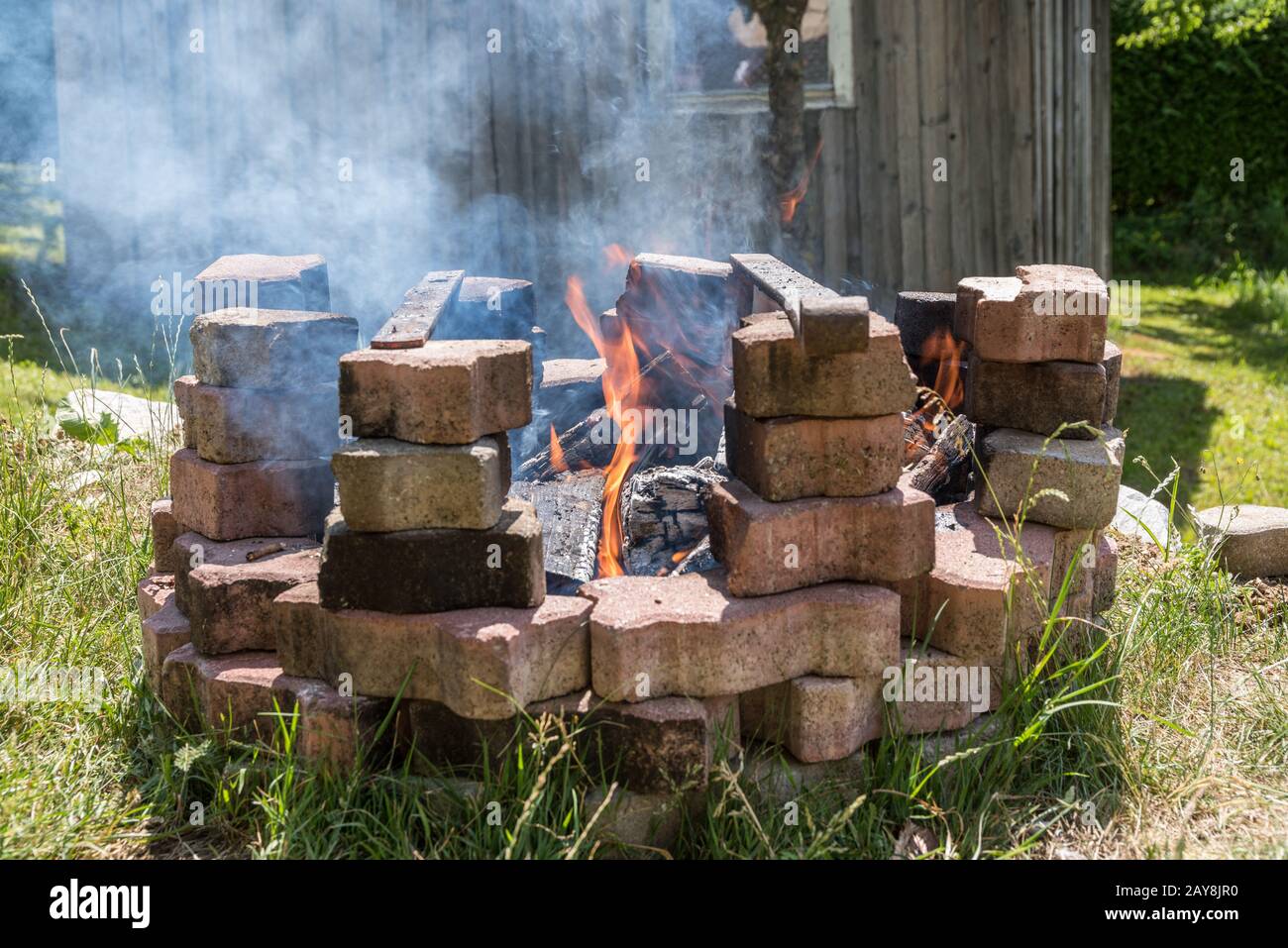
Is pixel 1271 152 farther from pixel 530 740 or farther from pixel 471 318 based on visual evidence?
pixel 530 740

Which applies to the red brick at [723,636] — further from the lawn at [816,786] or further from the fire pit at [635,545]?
the lawn at [816,786]

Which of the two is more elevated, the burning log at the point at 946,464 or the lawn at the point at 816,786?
the burning log at the point at 946,464

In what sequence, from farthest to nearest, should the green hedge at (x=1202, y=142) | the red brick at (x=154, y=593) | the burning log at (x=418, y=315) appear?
the green hedge at (x=1202, y=142), the red brick at (x=154, y=593), the burning log at (x=418, y=315)

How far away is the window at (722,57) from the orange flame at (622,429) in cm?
334

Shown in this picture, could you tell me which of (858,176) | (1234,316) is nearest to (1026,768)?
(858,176)

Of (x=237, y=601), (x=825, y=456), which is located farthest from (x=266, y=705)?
(x=825, y=456)

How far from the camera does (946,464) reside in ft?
14.0

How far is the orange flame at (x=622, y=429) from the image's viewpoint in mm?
3953

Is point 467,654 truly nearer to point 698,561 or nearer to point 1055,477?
point 698,561

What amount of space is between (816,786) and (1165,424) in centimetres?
616

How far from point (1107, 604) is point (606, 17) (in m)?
5.14

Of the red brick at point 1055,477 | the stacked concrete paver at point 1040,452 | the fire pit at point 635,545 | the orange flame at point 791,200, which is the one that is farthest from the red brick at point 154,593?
the orange flame at point 791,200

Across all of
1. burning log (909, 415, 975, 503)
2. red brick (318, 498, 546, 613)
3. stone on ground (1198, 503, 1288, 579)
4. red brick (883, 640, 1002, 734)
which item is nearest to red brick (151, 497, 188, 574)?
red brick (318, 498, 546, 613)

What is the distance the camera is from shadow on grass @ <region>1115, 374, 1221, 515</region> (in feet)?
24.5
